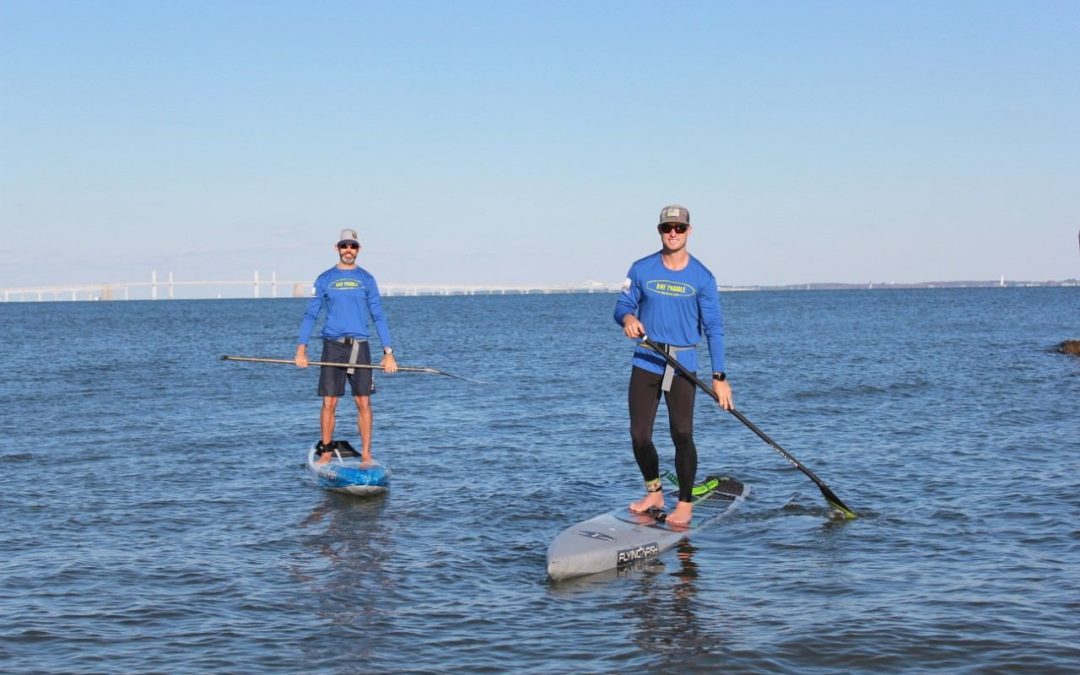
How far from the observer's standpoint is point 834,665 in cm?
748

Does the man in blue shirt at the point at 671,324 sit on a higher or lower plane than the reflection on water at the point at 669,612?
higher

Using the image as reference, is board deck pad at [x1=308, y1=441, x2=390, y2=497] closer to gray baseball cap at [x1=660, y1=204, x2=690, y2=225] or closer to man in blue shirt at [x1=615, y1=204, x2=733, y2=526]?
man in blue shirt at [x1=615, y1=204, x2=733, y2=526]

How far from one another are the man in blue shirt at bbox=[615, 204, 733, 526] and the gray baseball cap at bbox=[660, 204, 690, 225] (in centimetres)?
3

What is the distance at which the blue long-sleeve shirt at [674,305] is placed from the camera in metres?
10.3

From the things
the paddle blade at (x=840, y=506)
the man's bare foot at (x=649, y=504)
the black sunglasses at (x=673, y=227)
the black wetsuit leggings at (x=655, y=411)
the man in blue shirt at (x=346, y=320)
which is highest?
the black sunglasses at (x=673, y=227)

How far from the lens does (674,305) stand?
10.4m

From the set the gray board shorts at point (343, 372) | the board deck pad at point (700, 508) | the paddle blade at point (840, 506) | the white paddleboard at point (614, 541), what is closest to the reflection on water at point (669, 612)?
the white paddleboard at point (614, 541)

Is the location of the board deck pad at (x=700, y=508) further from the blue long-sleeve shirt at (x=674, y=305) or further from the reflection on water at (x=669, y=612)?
the blue long-sleeve shirt at (x=674, y=305)

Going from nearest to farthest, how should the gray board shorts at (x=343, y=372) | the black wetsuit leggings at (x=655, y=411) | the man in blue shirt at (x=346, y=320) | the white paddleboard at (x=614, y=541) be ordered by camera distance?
the white paddleboard at (x=614, y=541) → the black wetsuit leggings at (x=655, y=411) → the man in blue shirt at (x=346, y=320) → the gray board shorts at (x=343, y=372)

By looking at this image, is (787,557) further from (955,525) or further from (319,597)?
(319,597)

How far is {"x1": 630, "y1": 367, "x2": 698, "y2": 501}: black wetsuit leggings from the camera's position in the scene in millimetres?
10430

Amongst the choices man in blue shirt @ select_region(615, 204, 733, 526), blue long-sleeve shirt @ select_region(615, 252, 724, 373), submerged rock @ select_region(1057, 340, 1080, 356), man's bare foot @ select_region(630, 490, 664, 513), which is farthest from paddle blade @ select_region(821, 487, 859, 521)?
submerged rock @ select_region(1057, 340, 1080, 356)

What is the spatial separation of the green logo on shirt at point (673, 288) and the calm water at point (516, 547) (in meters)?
2.55

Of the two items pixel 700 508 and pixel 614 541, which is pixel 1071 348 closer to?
pixel 700 508
